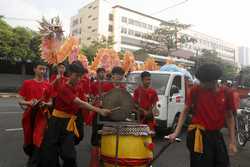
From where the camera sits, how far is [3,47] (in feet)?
99.7

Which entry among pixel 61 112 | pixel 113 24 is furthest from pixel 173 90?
pixel 113 24

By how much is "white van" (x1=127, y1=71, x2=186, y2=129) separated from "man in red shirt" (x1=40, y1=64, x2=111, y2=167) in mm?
4694

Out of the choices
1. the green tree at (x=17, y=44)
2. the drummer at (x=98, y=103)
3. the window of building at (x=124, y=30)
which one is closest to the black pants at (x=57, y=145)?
the drummer at (x=98, y=103)

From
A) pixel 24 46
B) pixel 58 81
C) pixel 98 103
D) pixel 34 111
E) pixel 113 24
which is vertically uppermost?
pixel 113 24

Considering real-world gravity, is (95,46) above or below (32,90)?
above

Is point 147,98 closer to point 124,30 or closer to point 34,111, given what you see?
point 34,111

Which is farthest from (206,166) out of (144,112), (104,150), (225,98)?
(144,112)

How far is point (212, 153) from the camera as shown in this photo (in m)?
4.05

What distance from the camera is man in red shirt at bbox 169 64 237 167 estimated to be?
13.3 ft

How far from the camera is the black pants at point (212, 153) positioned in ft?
13.2

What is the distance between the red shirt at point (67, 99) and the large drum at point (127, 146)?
576 mm

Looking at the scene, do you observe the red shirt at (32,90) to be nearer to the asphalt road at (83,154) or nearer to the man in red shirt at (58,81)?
the man in red shirt at (58,81)

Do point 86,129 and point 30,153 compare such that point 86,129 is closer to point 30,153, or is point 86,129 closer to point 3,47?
point 30,153

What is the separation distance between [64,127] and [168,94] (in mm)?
5401
